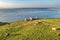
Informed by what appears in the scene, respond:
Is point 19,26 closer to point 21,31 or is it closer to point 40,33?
point 21,31

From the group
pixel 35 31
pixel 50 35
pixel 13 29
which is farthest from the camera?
pixel 13 29

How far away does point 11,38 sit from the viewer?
2467 cm

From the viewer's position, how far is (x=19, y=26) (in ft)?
96.1

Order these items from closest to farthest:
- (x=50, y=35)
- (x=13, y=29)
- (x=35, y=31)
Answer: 1. (x=50, y=35)
2. (x=35, y=31)
3. (x=13, y=29)

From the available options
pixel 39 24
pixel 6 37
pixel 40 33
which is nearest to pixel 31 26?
pixel 39 24

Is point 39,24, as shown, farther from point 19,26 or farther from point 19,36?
point 19,36

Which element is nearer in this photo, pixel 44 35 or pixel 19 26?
pixel 44 35

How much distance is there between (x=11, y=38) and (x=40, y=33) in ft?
14.6

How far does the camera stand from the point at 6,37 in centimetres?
2506

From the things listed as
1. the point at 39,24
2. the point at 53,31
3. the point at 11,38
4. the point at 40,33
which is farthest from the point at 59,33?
the point at 11,38

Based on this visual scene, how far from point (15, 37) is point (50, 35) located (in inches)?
203

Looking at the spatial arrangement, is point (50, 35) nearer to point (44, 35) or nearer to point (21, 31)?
point (44, 35)

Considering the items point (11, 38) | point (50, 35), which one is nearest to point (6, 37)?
point (11, 38)

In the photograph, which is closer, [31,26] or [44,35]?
Result: [44,35]
